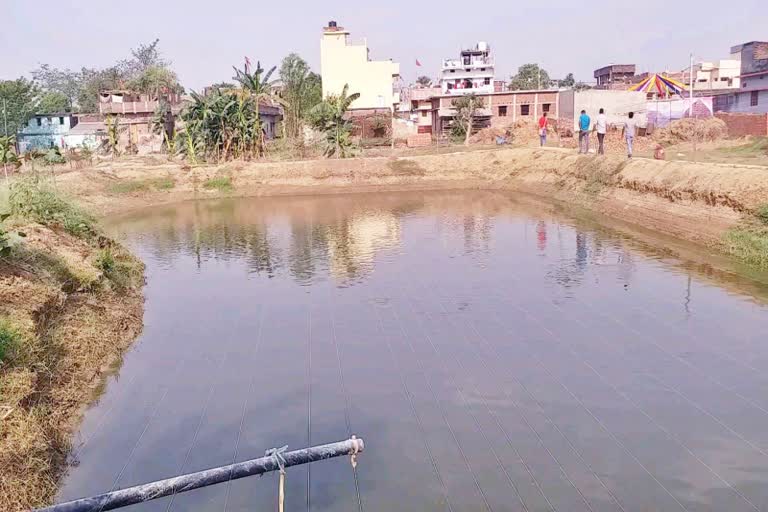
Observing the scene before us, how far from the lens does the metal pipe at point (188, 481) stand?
12.4ft

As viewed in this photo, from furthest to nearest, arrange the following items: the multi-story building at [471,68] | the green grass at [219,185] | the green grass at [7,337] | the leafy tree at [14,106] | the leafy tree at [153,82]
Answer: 1. the multi-story building at [471,68]
2. the leafy tree at [153,82]
3. the leafy tree at [14,106]
4. the green grass at [219,185]
5. the green grass at [7,337]

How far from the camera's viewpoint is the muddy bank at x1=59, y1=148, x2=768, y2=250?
20.4 metres

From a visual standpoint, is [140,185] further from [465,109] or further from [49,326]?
[49,326]

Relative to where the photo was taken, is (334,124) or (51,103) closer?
(334,124)

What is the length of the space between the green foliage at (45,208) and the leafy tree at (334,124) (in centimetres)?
1993

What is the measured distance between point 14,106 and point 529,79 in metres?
52.2

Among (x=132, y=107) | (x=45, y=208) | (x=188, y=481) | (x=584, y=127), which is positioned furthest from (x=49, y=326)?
(x=132, y=107)

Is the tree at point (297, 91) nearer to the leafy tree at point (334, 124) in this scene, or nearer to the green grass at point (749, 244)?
the leafy tree at point (334, 124)

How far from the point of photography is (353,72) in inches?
2141

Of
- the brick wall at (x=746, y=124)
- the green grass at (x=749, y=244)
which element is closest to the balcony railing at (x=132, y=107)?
the brick wall at (x=746, y=124)

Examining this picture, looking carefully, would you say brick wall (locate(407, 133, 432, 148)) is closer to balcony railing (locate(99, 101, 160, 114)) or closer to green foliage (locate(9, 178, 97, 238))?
balcony railing (locate(99, 101, 160, 114))

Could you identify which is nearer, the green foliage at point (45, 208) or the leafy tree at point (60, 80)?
the green foliage at point (45, 208)

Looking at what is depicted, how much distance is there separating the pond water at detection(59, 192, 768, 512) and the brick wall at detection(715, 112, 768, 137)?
1560cm

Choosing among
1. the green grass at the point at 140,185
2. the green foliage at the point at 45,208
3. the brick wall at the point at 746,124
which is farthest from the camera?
the green grass at the point at 140,185
